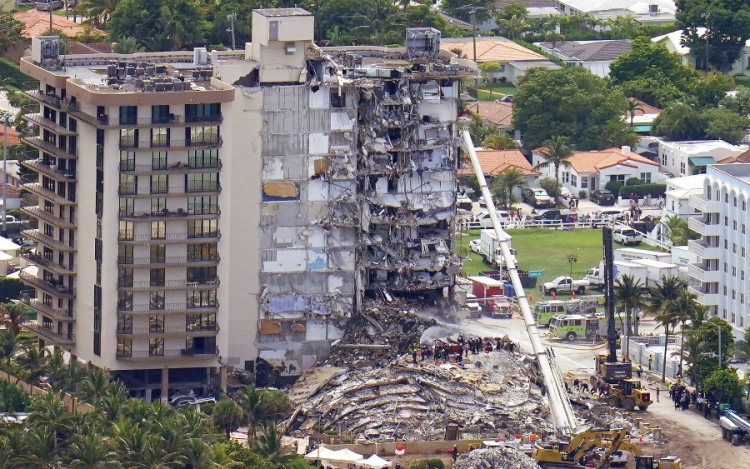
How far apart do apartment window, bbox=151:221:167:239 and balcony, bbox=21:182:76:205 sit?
564cm

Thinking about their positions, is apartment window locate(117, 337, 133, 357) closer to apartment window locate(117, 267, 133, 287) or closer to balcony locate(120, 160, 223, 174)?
apartment window locate(117, 267, 133, 287)

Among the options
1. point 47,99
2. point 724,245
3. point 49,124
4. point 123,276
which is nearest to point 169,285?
point 123,276

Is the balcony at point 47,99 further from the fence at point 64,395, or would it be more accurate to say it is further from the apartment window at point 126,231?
the fence at point 64,395

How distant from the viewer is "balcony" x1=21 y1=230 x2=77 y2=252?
167125 millimetres

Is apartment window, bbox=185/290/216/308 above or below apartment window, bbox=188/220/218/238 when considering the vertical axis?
below

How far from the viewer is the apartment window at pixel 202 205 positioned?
164250mm

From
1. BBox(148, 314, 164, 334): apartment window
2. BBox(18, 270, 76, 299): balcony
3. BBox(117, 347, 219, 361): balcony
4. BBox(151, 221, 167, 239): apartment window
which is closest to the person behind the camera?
BBox(151, 221, 167, 239): apartment window

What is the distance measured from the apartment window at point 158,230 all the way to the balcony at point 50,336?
9296 mm

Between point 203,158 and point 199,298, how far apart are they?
27.8 feet

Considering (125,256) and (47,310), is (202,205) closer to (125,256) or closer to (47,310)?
(125,256)

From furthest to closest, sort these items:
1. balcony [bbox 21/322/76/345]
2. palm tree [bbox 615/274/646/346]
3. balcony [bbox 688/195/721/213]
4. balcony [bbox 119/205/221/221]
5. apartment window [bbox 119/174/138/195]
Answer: balcony [bbox 688/195/721/213]
palm tree [bbox 615/274/646/346]
balcony [bbox 21/322/76/345]
balcony [bbox 119/205/221/221]
apartment window [bbox 119/174/138/195]

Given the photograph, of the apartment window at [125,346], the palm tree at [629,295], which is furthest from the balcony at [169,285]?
the palm tree at [629,295]

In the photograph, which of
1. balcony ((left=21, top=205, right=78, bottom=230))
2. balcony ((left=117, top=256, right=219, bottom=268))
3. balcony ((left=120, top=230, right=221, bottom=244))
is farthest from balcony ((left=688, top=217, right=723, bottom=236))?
balcony ((left=21, top=205, right=78, bottom=230))

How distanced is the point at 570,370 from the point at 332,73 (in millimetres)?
25017
